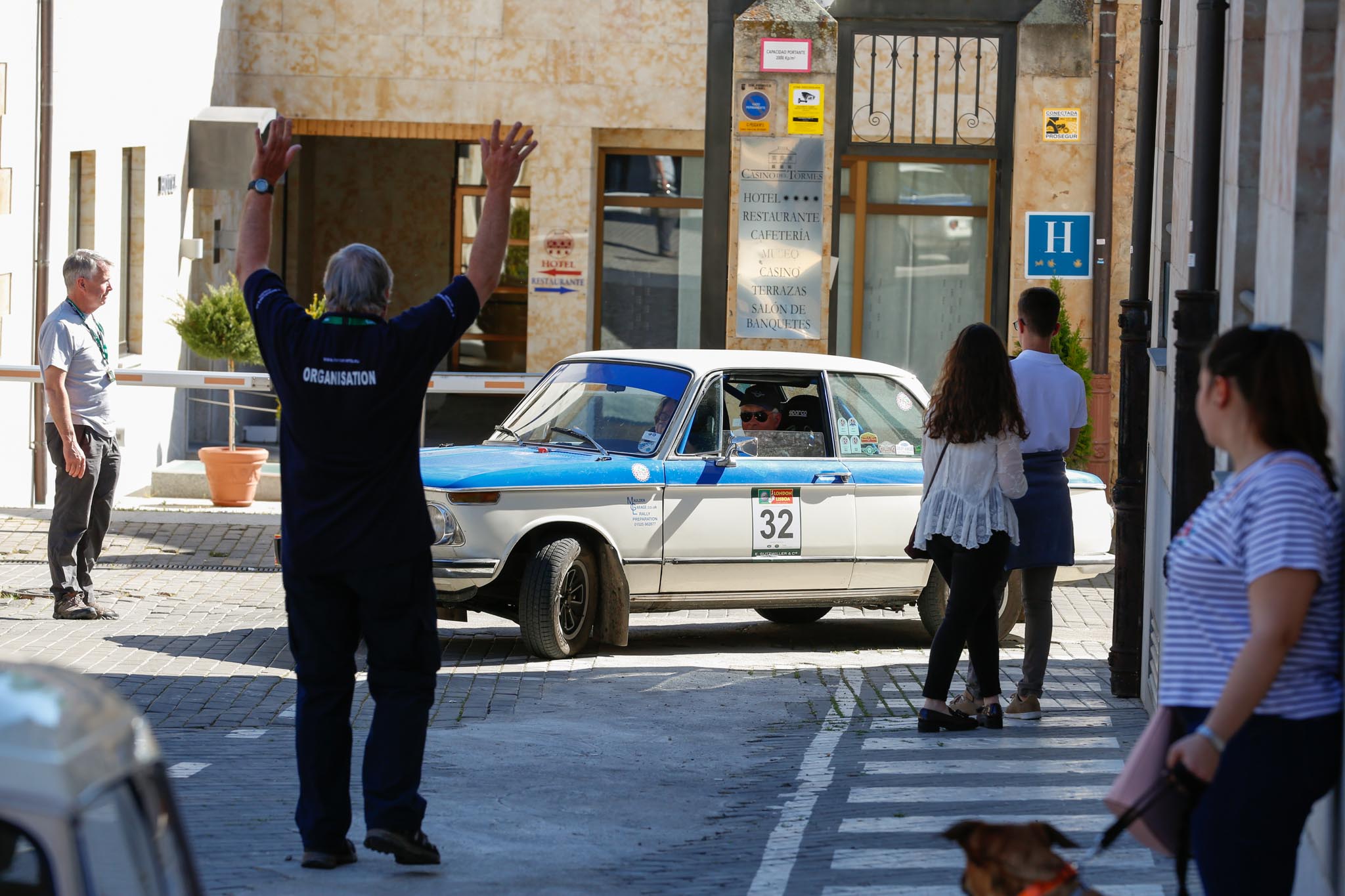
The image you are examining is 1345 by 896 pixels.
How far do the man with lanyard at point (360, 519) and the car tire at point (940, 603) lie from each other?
584 cm

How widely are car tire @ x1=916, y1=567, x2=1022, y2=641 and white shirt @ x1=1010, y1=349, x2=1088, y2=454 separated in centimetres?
263

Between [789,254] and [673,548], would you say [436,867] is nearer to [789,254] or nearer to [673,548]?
[673,548]

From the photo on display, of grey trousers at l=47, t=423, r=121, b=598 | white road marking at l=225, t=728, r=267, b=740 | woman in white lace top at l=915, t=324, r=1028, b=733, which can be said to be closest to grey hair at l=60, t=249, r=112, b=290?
grey trousers at l=47, t=423, r=121, b=598

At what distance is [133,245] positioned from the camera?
1836 cm

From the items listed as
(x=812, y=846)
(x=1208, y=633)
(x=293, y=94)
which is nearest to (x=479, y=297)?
(x=812, y=846)

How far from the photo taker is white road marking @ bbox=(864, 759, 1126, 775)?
7.35 m

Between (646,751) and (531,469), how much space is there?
2544 mm

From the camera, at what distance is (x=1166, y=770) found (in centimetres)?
376

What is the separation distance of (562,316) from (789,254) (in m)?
2.82

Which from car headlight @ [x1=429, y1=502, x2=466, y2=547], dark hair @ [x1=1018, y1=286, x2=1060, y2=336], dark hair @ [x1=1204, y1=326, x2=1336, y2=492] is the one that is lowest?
car headlight @ [x1=429, y1=502, x2=466, y2=547]

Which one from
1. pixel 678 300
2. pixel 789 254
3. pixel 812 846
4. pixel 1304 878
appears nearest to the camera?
pixel 1304 878

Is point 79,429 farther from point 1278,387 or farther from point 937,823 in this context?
point 1278,387

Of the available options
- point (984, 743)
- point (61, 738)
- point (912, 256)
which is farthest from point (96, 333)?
point (912, 256)

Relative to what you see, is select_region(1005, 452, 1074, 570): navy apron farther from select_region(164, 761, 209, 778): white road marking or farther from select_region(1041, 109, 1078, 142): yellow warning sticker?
Answer: select_region(1041, 109, 1078, 142): yellow warning sticker
